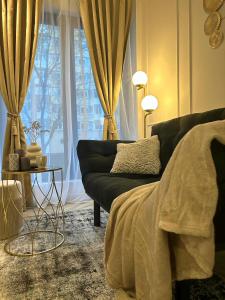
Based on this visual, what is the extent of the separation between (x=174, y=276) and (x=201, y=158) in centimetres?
43

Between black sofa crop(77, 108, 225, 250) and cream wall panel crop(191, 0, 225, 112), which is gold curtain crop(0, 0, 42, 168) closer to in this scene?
black sofa crop(77, 108, 225, 250)

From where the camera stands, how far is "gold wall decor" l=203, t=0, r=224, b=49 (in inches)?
80.5

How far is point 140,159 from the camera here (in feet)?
6.79

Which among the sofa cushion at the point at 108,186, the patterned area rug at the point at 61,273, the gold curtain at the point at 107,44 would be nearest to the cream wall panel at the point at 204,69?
the sofa cushion at the point at 108,186

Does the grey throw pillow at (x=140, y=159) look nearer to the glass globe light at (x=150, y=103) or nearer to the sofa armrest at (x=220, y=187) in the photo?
the glass globe light at (x=150, y=103)

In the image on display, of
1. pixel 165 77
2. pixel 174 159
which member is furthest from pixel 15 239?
pixel 165 77

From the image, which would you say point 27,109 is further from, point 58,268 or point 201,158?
point 201,158

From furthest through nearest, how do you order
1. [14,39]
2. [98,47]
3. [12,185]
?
[98,47] → [14,39] → [12,185]

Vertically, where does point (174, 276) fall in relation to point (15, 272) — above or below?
above

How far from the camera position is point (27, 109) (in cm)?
293

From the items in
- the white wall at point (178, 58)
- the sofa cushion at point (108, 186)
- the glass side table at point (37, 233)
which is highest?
the white wall at point (178, 58)

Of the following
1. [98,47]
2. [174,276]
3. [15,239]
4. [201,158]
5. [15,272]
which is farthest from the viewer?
[98,47]

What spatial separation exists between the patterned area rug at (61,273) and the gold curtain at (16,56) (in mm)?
1365

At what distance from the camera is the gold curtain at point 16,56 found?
2.75 metres
